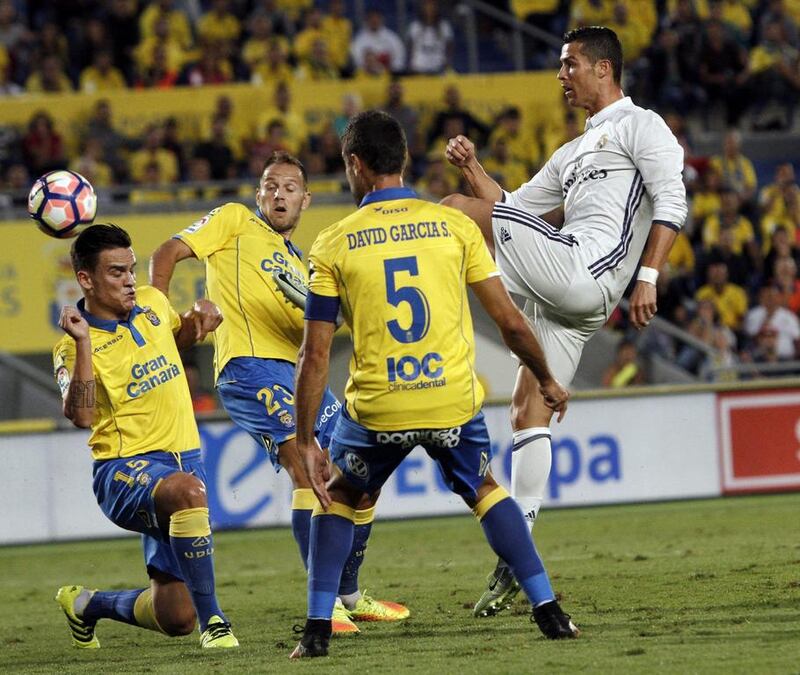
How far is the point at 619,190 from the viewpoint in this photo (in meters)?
7.30

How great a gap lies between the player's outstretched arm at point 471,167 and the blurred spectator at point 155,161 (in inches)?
382

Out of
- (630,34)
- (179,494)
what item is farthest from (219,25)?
(179,494)

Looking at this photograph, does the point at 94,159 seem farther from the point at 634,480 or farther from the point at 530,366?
the point at 530,366

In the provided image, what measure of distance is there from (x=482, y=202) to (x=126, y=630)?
301 centimetres

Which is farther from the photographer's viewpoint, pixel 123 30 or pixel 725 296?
pixel 123 30

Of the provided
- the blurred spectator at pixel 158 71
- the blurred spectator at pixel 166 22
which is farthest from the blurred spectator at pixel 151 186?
the blurred spectator at pixel 166 22

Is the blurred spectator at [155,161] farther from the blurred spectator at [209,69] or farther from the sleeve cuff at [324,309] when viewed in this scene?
the sleeve cuff at [324,309]

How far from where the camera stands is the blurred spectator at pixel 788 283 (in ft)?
54.1

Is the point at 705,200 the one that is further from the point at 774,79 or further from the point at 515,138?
the point at 774,79

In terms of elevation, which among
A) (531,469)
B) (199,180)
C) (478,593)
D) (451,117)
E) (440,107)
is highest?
(440,107)

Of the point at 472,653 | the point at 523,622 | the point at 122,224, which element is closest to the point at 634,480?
the point at 122,224

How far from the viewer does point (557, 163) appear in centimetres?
772

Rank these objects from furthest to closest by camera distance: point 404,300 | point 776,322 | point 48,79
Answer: point 48,79, point 776,322, point 404,300

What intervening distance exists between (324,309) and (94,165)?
37.1 feet
